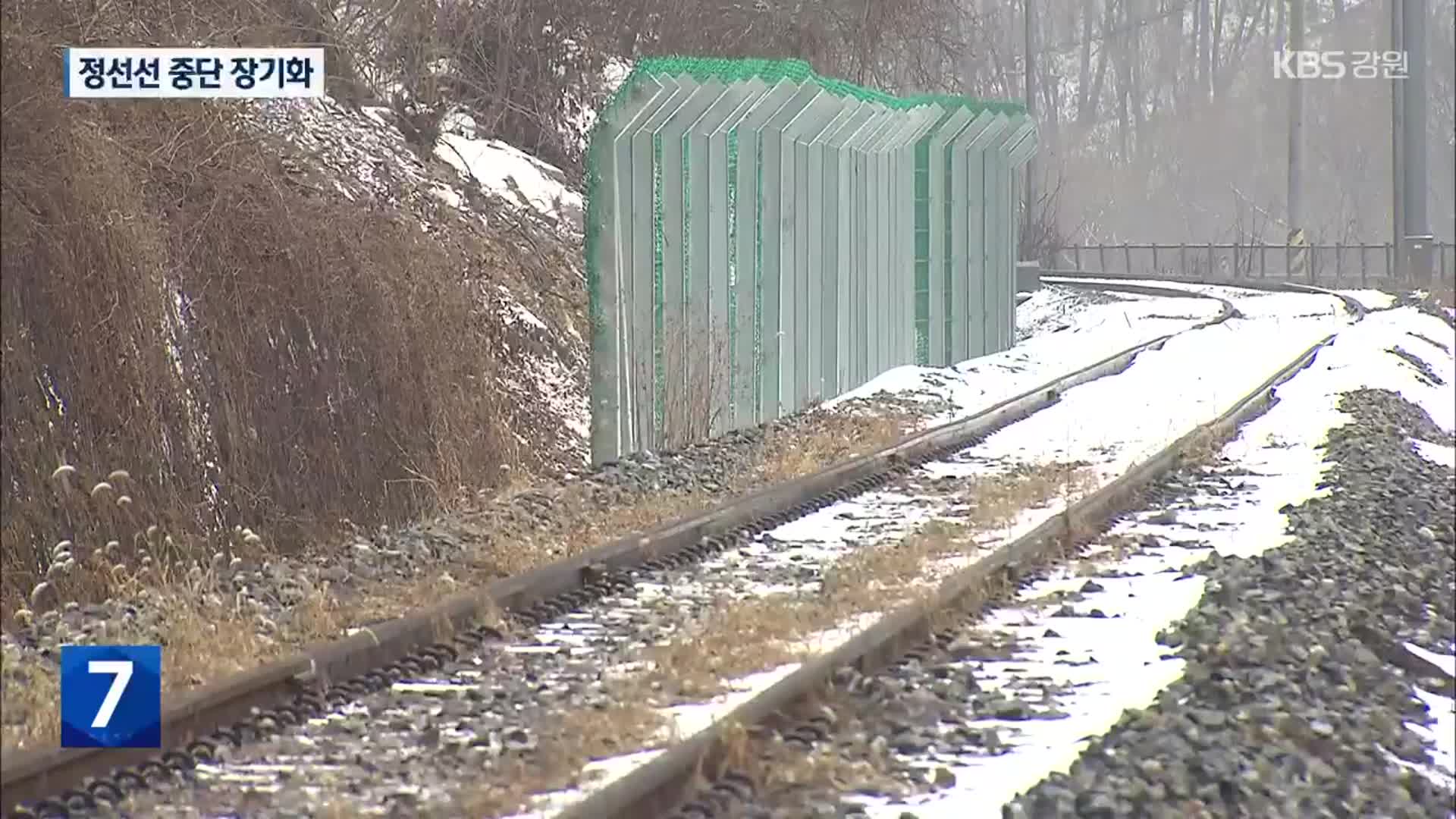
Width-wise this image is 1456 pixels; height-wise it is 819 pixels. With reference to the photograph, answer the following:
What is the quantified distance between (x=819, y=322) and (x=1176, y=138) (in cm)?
6973

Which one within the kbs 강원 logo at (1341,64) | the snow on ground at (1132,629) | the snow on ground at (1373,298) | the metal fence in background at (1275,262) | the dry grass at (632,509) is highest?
the kbs 강원 logo at (1341,64)

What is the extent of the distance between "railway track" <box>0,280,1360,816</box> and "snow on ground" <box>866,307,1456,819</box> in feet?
1.40

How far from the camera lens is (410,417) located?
11.7 meters

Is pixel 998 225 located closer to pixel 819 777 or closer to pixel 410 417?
pixel 410 417

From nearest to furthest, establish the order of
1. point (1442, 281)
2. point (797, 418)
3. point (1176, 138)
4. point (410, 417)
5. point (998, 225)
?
1. point (410, 417)
2. point (797, 418)
3. point (998, 225)
4. point (1442, 281)
5. point (1176, 138)

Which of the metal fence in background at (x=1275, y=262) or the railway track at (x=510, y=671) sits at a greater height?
the metal fence in background at (x=1275, y=262)

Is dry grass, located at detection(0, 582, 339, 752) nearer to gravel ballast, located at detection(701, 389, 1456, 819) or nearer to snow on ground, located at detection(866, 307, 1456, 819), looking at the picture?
gravel ballast, located at detection(701, 389, 1456, 819)

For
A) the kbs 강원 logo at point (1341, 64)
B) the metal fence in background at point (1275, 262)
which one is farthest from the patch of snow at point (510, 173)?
the kbs 강원 logo at point (1341, 64)

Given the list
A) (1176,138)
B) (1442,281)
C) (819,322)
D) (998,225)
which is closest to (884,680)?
(819,322)

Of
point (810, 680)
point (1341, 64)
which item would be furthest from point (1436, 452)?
point (1341, 64)

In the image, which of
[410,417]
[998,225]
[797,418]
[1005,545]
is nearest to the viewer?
[1005,545]

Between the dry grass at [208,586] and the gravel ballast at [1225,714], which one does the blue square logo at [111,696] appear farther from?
the gravel ballast at [1225,714]

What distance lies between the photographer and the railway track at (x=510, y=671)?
18.5ft

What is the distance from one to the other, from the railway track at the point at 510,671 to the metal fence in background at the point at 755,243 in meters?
2.79
